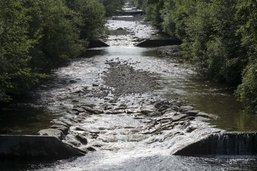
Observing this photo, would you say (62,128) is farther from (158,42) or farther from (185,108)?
(158,42)

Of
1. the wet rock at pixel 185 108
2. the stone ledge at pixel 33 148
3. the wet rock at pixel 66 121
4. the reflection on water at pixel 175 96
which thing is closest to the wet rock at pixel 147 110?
the wet rock at pixel 185 108

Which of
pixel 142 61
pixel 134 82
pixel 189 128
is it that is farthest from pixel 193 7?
pixel 189 128

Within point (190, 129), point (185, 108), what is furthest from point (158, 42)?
point (190, 129)

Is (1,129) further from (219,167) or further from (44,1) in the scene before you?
(44,1)

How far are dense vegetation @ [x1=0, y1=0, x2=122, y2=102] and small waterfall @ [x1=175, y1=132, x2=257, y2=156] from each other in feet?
38.7

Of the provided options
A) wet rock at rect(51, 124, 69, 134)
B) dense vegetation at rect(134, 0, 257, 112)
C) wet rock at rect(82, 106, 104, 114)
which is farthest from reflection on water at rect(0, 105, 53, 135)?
dense vegetation at rect(134, 0, 257, 112)

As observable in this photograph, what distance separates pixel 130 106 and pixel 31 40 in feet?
28.5

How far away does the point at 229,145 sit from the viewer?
26141mm

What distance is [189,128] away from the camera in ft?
93.0

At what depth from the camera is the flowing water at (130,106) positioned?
2456 cm

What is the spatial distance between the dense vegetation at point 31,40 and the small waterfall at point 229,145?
1178 centimetres

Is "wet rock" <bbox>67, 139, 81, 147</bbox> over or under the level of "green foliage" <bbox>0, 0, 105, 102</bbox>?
under

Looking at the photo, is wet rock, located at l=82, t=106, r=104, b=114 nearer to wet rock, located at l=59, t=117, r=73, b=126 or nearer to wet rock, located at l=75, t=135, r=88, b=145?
wet rock, located at l=59, t=117, r=73, b=126

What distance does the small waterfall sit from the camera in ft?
85.4
